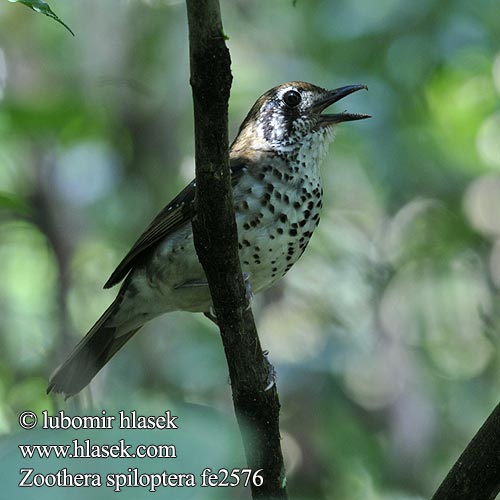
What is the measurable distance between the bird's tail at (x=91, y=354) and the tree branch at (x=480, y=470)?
6.80 ft

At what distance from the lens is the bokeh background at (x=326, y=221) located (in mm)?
5934

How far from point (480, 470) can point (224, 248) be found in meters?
1.06

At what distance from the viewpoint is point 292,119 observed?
4523mm

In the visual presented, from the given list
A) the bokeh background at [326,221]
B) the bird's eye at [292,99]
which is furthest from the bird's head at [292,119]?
the bokeh background at [326,221]

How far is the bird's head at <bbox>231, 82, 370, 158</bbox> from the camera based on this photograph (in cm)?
442

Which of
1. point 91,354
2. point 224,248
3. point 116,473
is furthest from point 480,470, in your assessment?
point 91,354

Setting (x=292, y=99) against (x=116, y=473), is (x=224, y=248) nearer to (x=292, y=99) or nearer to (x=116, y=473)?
(x=116, y=473)

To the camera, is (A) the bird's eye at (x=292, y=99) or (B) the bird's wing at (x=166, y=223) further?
(A) the bird's eye at (x=292, y=99)

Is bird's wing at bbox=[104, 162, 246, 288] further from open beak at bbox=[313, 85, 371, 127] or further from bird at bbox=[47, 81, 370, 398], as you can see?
open beak at bbox=[313, 85, 371, 127]

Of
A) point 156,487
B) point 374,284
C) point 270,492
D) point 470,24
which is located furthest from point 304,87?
point 156,487

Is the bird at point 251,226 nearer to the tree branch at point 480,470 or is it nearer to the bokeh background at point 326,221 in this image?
the bokeh background at point 326,221

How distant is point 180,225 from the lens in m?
4.30

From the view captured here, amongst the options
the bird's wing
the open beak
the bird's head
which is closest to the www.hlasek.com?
the bird's wing

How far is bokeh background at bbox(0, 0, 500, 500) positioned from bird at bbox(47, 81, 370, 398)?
0.83 metres
